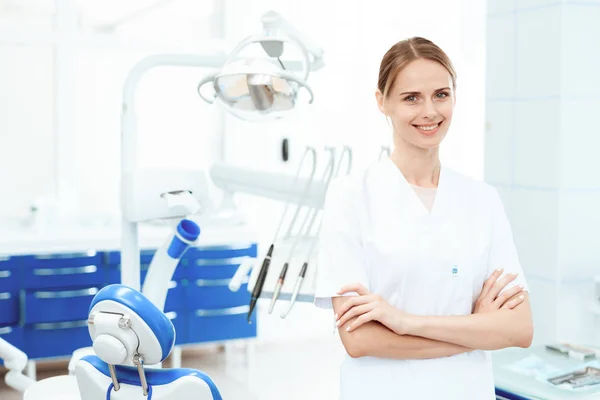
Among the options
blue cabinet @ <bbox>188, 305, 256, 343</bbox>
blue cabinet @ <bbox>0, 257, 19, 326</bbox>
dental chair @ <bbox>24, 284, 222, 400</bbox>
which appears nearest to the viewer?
dental chair @ <bbox>24, 284, 222, 400</bbox>

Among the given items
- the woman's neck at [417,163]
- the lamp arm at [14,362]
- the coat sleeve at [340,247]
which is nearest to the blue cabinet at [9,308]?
the lamp arm at [14,362]

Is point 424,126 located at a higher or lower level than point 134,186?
higher

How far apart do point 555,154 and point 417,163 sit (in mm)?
1063

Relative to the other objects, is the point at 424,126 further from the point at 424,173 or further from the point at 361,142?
the point at 361,142

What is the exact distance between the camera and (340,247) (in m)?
1.54

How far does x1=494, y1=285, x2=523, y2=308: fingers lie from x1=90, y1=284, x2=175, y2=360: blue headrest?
0.68 m

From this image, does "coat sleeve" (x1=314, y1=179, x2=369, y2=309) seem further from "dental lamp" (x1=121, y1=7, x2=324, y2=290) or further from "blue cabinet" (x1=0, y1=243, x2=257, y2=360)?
"blue cabinet" (x1=0, y1=243, x2=257, y2=360)

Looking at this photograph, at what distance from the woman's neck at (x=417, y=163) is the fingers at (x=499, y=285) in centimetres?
25

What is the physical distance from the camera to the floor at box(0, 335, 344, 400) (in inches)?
160

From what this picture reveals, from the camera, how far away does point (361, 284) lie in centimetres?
151

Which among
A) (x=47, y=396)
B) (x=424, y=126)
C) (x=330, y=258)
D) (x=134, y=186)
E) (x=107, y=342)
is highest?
(x=424, y=126)

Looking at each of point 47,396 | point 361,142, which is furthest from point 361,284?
point 361,142

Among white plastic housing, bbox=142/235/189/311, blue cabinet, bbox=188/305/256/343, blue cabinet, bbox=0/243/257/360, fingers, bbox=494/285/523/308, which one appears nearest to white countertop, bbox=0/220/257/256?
blue cabinet, bbox=0/243/257/360

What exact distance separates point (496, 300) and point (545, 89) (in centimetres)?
118
